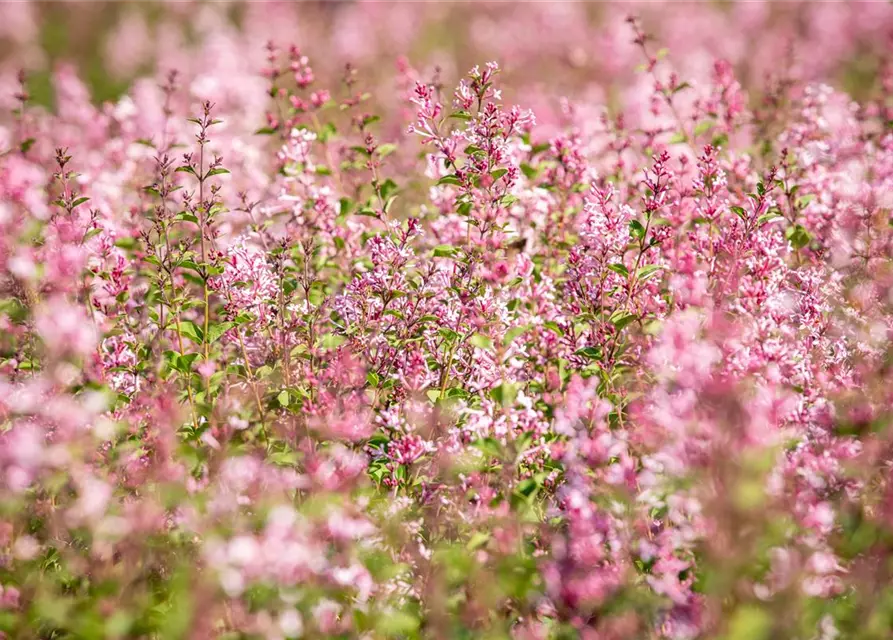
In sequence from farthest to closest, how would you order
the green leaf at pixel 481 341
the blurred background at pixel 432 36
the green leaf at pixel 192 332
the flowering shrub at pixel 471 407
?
the blurred background at pixel 432 36 < the green leaf at pixel 192 332 < the green leaf at pixel 481 341 < the flowering shrub at pixel 471 407

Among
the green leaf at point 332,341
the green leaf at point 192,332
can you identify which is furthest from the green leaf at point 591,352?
the green leaf at point 192,332

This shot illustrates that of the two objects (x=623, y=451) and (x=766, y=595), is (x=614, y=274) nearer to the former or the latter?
(x=623, y=451)

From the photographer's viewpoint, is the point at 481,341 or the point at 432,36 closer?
the point at 481,341

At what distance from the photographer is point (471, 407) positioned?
3.05 metres

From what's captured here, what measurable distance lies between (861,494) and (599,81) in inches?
392

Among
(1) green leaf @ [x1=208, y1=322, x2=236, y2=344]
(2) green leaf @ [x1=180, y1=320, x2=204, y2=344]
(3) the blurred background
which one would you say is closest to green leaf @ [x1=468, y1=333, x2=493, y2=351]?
(1) green leaf @ [x1=208, y1=322, x2=236, y2=344]

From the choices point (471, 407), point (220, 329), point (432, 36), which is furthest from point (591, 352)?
point (432, 36)

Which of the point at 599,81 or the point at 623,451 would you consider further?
the point at 599,81

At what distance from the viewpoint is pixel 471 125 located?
10.8 ft

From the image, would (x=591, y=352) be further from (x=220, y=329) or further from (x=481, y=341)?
(x=220, y=329)

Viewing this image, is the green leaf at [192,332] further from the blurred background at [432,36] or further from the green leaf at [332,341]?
the blurred background at [432,36]

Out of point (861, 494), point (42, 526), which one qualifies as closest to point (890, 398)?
point (861, 494)

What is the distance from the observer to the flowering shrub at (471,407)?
2.26 m

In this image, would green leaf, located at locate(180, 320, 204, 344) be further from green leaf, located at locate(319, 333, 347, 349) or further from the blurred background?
the blurred background
